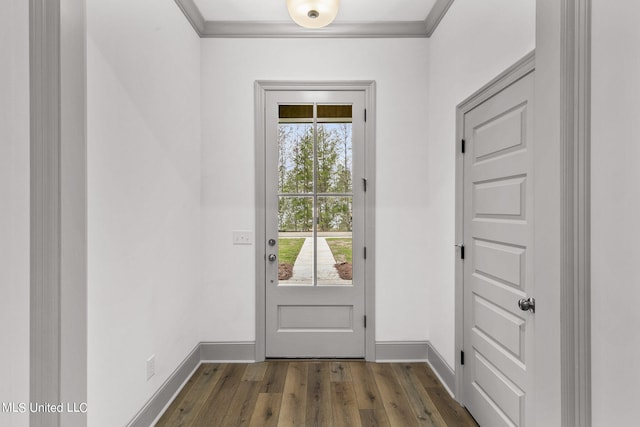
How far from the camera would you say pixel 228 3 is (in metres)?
2.52

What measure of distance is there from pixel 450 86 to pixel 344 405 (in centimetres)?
224

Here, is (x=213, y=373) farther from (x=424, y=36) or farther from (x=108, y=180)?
(x=424, y=36)

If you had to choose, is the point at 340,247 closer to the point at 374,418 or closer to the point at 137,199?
the point at 374,418

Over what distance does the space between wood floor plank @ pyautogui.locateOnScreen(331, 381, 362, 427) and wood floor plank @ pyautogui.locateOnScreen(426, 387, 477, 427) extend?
0.52 m

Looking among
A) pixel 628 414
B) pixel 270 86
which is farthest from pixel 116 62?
pixel 628 414

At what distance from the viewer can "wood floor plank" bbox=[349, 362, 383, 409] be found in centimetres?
218

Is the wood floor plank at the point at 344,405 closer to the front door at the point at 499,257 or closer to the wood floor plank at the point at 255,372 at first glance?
the wood floor plank at the point at 255,372

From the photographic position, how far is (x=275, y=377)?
2527mm

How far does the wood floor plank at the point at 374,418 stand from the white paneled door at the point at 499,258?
542 mm

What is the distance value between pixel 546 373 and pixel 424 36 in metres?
2.72

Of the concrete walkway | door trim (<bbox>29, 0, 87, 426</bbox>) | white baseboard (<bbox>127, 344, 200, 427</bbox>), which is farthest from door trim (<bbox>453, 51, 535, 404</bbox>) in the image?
door trim (<bbox>29, 0, 87, 426</bbox>)

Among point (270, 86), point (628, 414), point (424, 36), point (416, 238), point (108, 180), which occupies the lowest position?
point (628, 414)

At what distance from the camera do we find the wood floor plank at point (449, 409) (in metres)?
2.01
